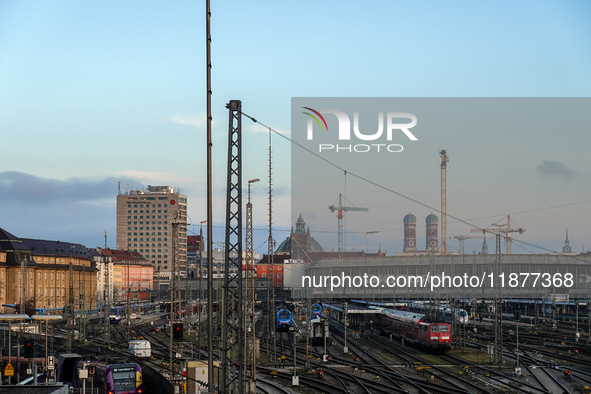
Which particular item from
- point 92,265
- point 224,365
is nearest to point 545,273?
point 92,265

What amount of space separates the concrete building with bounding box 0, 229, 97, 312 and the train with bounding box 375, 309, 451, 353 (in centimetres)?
6381

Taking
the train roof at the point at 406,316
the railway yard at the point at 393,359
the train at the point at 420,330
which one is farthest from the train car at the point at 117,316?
the train at the point at 420,330

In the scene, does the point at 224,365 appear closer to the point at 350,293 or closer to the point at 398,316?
the point at 398,316

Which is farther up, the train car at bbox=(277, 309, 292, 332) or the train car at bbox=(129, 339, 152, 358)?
the train car at bbox=(129, 339, 152, 358)

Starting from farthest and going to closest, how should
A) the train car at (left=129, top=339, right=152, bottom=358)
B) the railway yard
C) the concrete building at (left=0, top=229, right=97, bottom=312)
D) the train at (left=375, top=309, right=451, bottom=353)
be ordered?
the concrete building at (left=0, top=229, right=97, bottom=312)
the train car at (left=129, top=339, right=152, bottom=358)
the train at (left=375, top=309, right=451, bottom=353)
the railway yard

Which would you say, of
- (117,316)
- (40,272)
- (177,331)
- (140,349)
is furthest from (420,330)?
(40,272)

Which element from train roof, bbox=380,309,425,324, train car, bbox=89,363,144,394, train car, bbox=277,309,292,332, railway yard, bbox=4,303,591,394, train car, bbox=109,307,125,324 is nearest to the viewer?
train car, bbox=89,363,144,394

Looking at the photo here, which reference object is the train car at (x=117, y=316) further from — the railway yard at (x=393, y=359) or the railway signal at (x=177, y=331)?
the railway signal at (x=177, y=331)

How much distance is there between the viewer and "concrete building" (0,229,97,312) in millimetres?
131250

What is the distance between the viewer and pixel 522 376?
49.1 m

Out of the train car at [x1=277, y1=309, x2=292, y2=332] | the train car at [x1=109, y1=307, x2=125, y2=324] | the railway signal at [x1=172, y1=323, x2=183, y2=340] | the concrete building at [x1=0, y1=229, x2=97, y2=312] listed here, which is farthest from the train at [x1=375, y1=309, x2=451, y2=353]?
the concrete building at [x1=0, y1=229, x2=97, y2=312]

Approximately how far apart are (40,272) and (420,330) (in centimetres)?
9943

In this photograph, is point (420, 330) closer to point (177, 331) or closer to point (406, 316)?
point (406, 316)

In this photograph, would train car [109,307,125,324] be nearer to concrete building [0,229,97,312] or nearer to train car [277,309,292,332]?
concrete building [0,229,97,312]
